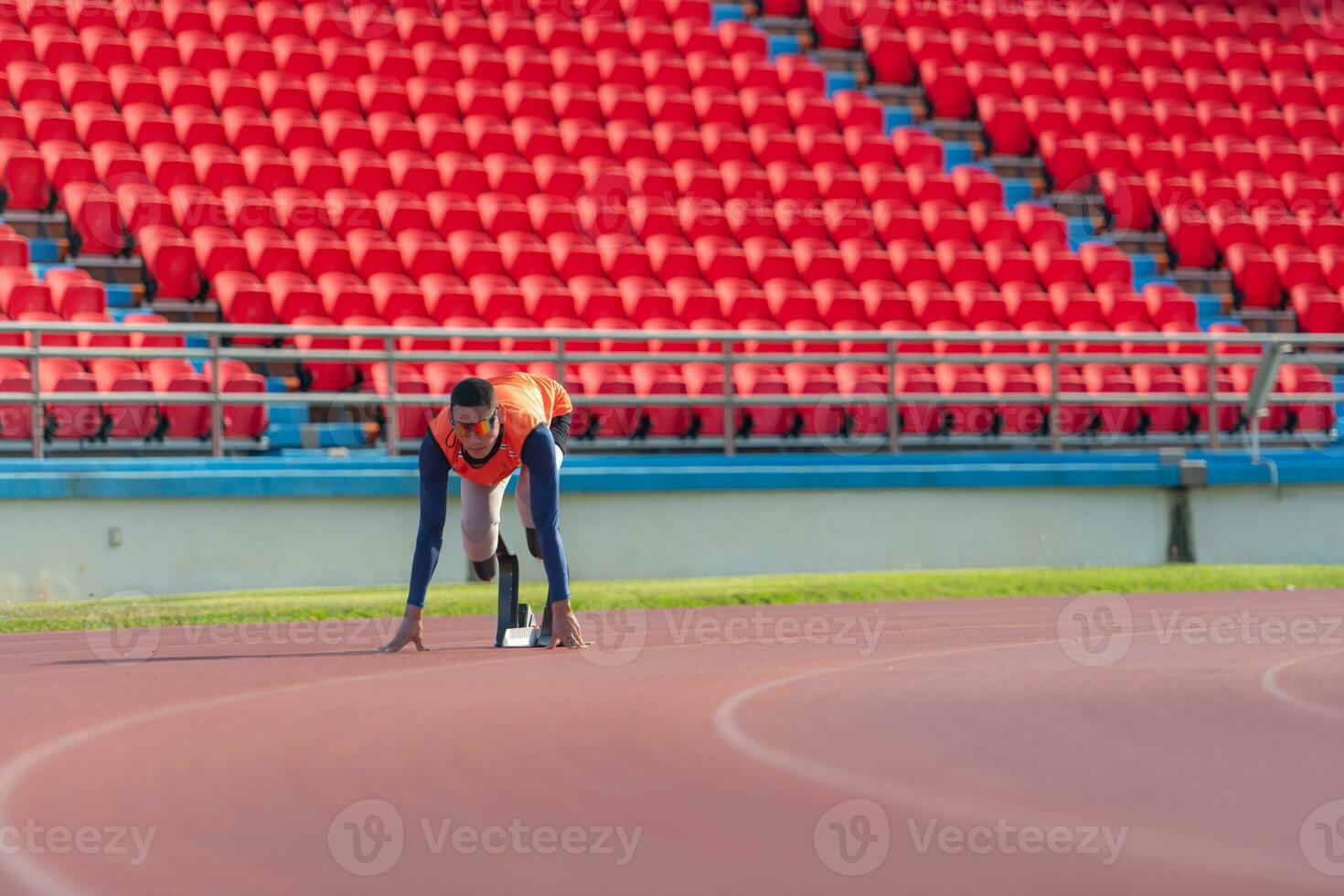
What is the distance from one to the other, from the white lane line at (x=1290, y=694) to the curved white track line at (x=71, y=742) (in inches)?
127

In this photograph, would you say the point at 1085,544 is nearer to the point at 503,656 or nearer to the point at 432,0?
the point at 503,656

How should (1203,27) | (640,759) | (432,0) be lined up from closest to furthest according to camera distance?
(640,759) < (432,0) < (1203,27)

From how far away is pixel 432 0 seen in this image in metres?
19.3

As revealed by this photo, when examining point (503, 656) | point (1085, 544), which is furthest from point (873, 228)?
point (503, 656)

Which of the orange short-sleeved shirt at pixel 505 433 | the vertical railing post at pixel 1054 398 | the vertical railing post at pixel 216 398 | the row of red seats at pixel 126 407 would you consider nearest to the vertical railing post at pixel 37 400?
the row of red seats at pixel 126 407

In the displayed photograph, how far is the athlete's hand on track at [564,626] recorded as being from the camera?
812 centimetres

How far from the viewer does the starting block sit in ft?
28.3

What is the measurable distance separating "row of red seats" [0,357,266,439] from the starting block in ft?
14.2

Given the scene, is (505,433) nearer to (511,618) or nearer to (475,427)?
(475,427)

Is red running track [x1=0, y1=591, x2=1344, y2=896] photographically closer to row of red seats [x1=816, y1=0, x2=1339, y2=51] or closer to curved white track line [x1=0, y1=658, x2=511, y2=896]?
curved white track line [x1=0, y1=658, x2=511, y2=896]

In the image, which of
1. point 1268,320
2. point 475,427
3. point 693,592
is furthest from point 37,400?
point 1268,320

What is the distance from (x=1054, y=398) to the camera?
1391 cm

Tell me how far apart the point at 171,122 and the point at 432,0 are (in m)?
4.30

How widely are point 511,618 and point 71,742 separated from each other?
334cm
